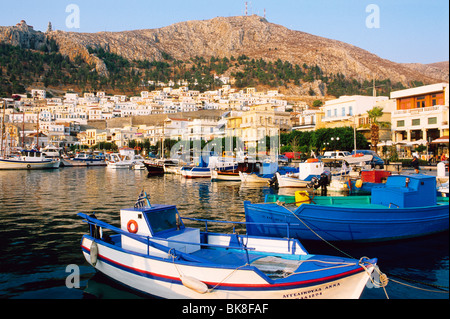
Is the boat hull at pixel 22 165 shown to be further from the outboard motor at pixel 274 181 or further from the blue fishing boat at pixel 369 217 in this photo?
the blue fishing boat at pixel 369 217

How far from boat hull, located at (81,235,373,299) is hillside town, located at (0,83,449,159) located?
36.6m

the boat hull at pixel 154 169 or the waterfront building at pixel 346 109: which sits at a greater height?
the waterfront building at pixel 346 109

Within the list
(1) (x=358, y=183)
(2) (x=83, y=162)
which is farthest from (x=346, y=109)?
(2) (x=83, y=162)

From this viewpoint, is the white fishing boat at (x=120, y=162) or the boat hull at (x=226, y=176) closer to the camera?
the boat hull at (x=226, y=176)

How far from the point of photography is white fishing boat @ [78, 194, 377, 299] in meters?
7.42

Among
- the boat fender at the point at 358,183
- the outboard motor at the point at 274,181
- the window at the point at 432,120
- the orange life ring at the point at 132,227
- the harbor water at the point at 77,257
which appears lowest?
the harbor water at the point at 77,257

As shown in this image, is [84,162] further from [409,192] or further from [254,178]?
[409,192]

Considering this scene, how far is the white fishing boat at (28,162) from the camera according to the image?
62253 mm

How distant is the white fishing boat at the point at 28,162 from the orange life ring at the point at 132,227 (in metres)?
62.0

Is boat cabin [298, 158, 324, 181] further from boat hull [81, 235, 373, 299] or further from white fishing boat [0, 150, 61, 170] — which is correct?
white fishing boat [0, 150, 61, 170]

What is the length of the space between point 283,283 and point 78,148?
126049 mm

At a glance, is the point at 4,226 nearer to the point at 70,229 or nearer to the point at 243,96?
the point at 70,229

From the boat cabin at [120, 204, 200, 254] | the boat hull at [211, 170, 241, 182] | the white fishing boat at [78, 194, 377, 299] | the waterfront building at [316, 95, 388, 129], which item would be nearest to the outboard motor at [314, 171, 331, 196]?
the boat hull at [211, 170, 241, 182]

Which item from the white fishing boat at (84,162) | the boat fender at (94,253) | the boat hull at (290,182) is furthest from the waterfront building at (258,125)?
the boat fender at (94,253)
